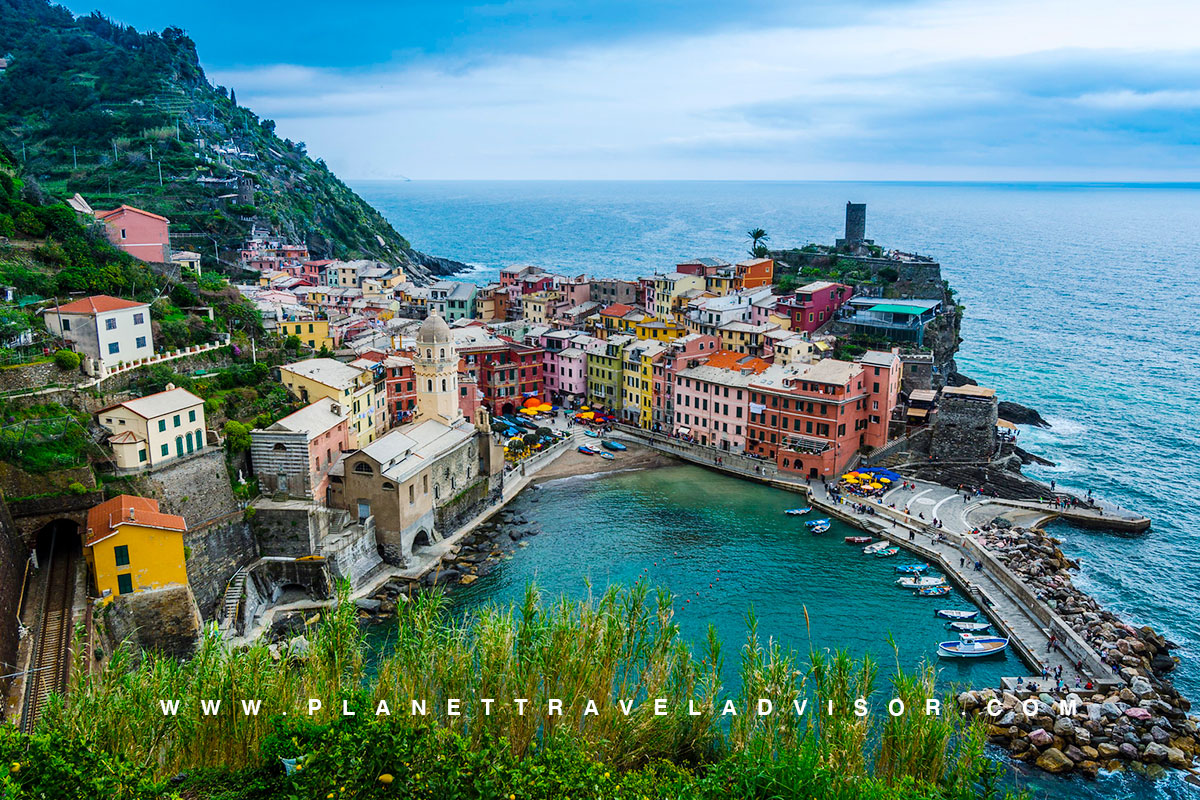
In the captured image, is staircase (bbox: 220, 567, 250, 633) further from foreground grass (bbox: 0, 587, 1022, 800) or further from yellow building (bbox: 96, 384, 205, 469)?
foreground grass (bbox: 0, 587, 1022, 800)

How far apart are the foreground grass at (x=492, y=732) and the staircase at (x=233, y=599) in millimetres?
11978

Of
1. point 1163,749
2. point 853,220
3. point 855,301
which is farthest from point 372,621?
Result: point 853,220

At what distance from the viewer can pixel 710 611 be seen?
146ft

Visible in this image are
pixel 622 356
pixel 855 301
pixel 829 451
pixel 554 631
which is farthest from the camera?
A: pixel 855 301

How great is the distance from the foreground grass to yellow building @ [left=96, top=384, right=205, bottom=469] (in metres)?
14.6

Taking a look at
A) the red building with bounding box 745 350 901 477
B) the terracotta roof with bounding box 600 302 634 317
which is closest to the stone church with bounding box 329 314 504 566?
the red building with bounding box 745 350 901 477

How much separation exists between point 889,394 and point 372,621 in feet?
132

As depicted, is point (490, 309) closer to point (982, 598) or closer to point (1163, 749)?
point (982, 598)

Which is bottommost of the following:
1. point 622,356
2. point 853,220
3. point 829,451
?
point 829,451

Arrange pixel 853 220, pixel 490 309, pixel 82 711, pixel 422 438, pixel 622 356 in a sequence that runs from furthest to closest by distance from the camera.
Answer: pixel 853 220, pixel 490 309, pixel 622 356, pixel 422 438, pixel 82 711

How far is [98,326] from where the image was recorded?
1751 inches

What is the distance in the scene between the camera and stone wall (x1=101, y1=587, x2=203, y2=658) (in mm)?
35062

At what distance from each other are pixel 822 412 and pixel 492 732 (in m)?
40.8

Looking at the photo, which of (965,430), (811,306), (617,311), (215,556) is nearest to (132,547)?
(215,556)
